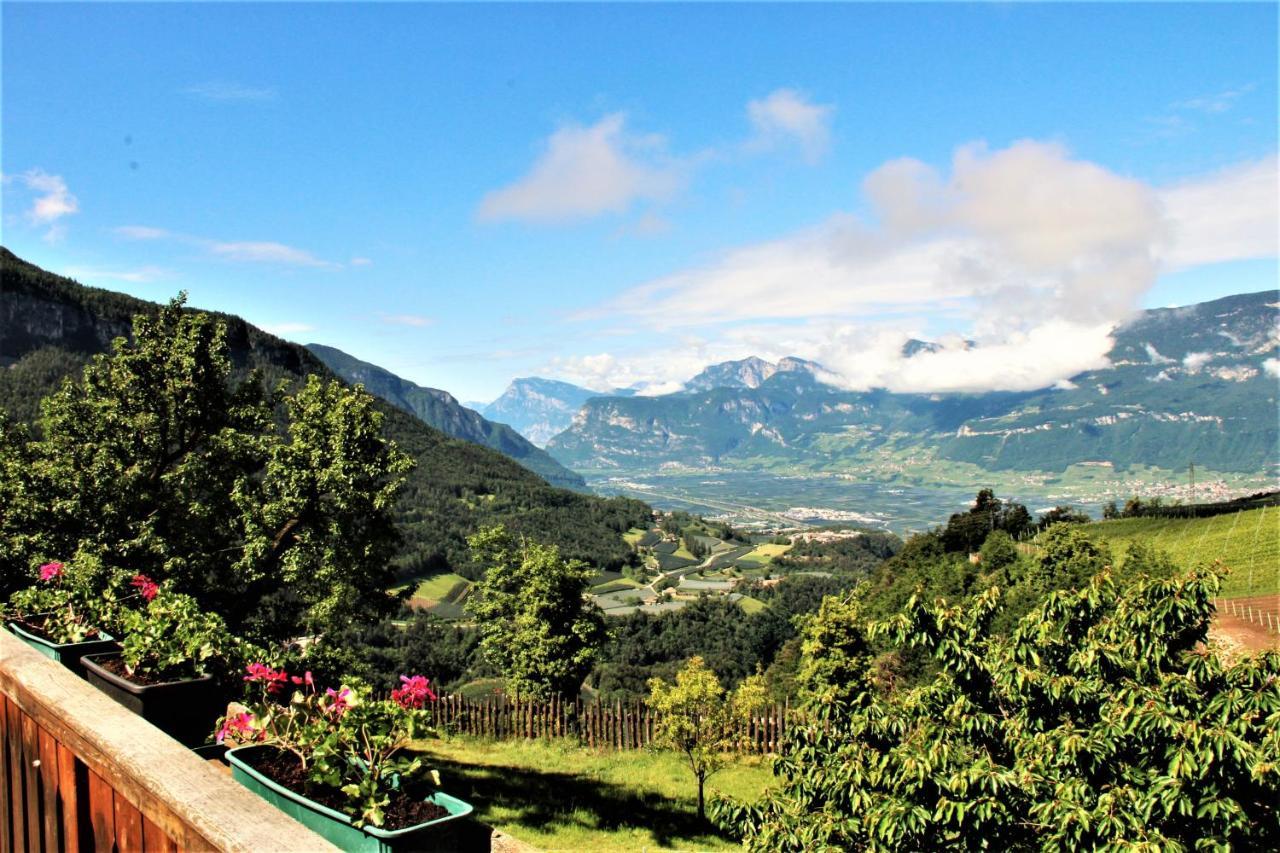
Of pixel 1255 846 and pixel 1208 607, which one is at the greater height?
pixel 1208 607

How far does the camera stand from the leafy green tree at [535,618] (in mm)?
27375

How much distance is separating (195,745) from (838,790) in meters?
4.95

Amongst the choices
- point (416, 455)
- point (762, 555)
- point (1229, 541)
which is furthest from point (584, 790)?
point (762, 555)

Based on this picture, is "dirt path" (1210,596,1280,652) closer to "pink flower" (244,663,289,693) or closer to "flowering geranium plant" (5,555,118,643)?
"pink flower" (244,663,289,693)

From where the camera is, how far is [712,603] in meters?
91.7

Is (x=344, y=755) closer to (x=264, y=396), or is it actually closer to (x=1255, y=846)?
(x=1255, y=846)

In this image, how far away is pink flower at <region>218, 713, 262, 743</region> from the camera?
2785 millimetres

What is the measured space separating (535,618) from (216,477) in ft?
49.6

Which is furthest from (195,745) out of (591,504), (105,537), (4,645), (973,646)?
(591,504)

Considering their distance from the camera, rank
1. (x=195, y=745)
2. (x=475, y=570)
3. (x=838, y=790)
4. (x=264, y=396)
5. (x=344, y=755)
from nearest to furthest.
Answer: (x=344, y=755), (x=195, y=745), (x=838, y=790), (x=264, y=396), (x=475, y=570)

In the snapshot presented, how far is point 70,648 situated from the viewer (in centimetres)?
396

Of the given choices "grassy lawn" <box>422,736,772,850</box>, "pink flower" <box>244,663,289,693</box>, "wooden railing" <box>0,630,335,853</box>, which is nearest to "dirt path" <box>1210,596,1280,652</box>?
"grassy lawn" <box>422,736,772,850</box>

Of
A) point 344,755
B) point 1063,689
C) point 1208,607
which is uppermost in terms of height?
point 344,755

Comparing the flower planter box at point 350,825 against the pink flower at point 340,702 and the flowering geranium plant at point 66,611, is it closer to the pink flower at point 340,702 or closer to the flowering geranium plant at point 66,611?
the pink flower at point 340,702
